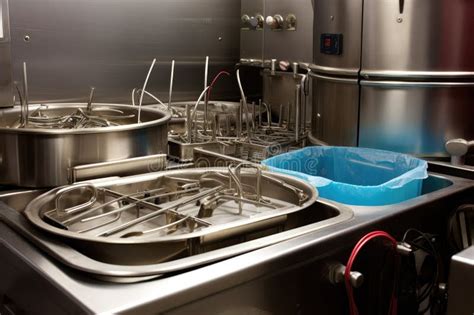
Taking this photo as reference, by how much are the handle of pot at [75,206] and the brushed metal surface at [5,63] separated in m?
0.75

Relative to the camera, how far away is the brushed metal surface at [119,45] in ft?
6.75

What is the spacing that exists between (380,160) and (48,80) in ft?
4.06

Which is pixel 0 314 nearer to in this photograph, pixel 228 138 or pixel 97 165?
pixel 97 165

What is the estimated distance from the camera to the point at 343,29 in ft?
5.49

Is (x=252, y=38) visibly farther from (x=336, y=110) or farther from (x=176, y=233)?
(x=176, y=233)

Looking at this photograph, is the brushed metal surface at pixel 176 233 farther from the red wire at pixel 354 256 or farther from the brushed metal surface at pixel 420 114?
the brushed metal surface at pixel 420 114

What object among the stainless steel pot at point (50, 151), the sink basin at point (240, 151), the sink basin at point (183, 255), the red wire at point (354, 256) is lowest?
the red wire at point (354, 256)

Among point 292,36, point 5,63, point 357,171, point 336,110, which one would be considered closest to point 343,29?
point 336,110

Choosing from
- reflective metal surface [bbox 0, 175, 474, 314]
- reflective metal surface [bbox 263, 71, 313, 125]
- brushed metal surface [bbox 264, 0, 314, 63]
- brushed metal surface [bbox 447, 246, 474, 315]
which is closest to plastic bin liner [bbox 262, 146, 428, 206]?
reflective metal surface [bbox 0, 175, 474, 314]

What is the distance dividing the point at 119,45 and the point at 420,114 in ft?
4.04

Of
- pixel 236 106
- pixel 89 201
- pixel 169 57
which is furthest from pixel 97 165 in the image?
pixel 169 57

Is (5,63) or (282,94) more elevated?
(5,63)

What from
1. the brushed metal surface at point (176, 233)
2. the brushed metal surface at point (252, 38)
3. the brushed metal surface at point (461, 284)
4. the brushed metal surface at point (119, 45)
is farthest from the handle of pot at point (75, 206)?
the brushed metal surface at point (252, 38)

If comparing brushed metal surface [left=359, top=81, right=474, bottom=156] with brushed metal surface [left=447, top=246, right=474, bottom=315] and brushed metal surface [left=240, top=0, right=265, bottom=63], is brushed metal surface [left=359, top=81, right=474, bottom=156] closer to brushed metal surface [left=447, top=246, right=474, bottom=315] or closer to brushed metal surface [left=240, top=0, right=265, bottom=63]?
brushed metal surface [left=447, top=246, right=474, bottom=315]
